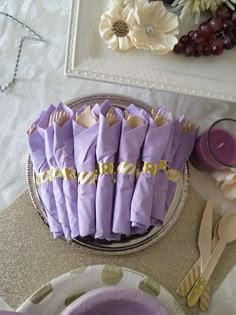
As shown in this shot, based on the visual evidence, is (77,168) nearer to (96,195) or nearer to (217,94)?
(96,195)

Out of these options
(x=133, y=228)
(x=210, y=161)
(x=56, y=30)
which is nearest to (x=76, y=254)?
(x=133, y=228)

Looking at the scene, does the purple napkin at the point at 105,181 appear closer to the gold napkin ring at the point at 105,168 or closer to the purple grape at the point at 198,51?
the gold napkin ring at the point at 105,168

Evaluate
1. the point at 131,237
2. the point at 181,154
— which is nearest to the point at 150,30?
the point at 181,154

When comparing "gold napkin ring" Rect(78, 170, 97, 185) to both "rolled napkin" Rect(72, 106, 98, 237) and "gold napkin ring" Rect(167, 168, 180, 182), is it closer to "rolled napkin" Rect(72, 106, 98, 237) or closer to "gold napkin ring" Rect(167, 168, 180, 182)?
"rolled napkin" Rect(72, 106, 98, 237)

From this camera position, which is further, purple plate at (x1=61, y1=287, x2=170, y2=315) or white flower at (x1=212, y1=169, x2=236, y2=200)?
white flower at (x1=212, y1=169, x2=236, y2=200)

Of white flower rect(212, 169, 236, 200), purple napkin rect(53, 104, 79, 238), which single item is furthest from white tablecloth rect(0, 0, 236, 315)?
purple napkin rect(53, 104, 79, 238)

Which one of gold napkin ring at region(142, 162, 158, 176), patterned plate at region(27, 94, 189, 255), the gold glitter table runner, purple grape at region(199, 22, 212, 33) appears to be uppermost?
purple grape at region(199, 22, 212, 33)

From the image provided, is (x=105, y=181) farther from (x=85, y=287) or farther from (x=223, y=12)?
(x=223, y=12)
